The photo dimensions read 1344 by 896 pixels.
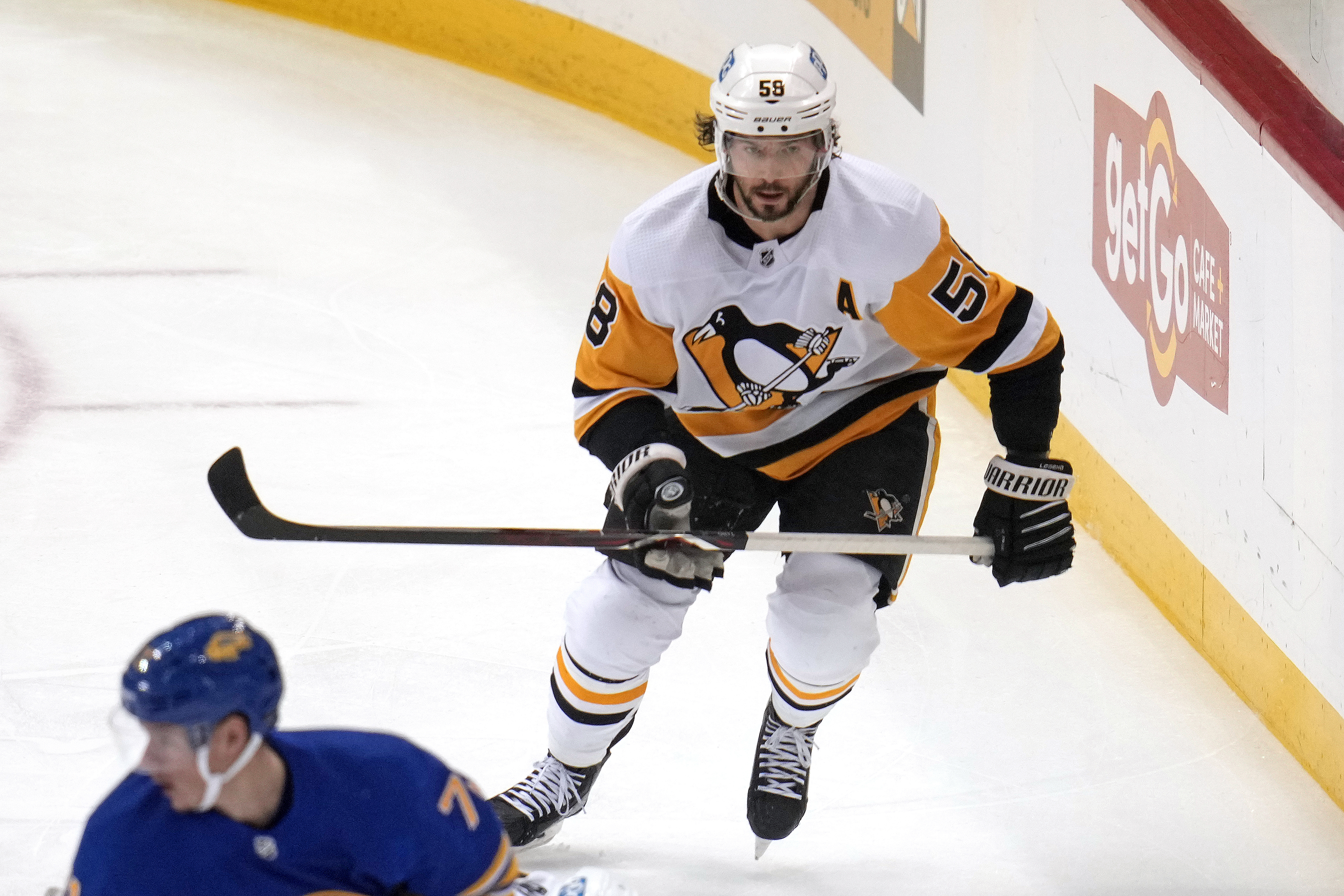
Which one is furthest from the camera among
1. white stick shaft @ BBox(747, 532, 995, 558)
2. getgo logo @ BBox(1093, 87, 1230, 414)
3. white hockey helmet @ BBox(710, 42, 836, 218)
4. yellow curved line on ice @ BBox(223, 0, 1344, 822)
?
getgo logo @ BBox(1093, 87, 1230, 414)

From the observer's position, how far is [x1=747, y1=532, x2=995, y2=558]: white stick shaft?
2.34 m

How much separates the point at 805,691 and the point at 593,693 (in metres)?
0.32

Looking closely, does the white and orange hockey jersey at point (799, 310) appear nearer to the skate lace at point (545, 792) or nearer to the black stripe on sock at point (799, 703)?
the black stripe on sock at point (799, 703)

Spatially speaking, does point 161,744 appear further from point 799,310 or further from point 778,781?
point 778,781

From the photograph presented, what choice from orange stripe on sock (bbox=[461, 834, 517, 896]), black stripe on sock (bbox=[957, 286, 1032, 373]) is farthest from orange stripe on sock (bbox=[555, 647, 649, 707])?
orange stripe on sock (bbox=[461, 834, 517, 896])

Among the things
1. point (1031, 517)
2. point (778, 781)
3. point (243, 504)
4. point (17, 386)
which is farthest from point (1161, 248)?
point (17, 386)

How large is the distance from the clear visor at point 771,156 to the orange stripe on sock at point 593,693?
0.76m

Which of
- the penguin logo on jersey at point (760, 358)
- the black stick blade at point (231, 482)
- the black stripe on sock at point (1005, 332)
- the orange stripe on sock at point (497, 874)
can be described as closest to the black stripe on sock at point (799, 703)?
the penguin logo on jersey at point (760, 358)

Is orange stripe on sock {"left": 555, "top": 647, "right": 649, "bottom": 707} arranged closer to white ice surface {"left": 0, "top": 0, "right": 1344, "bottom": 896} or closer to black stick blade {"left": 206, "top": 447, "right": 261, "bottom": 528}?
white ice surface {"left": 0, "top": 0, "right": 1344, "bottom": 896}

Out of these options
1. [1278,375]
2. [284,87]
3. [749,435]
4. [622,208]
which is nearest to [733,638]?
[749,435]

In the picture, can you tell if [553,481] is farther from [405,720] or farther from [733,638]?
[405,720]

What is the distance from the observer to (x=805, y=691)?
99.0 inches

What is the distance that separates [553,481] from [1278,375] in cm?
169

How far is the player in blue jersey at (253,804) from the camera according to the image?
1463mm
